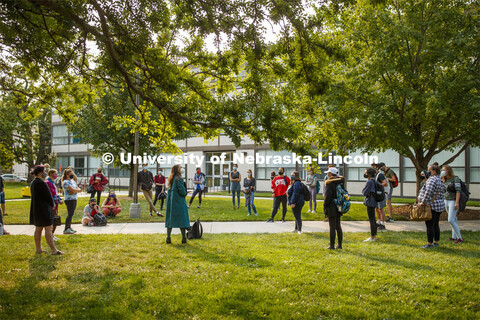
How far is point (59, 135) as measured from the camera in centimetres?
4612

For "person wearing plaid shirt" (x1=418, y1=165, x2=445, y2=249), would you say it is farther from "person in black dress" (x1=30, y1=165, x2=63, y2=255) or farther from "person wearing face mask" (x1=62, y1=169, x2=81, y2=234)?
"person wearing face mask" (x1=62, y1=169, x2=81, y2=234)

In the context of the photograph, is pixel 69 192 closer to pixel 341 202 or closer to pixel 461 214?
pixel 341 202

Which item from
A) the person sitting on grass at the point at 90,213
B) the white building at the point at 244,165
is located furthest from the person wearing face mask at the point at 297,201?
the white building at the point at 244,165

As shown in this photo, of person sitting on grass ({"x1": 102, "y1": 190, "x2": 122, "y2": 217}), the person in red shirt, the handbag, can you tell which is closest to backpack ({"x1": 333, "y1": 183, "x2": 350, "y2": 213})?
the handbag

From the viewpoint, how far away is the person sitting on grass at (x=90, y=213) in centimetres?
1162

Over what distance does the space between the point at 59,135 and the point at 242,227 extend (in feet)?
137

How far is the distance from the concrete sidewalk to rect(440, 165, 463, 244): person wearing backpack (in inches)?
81.9

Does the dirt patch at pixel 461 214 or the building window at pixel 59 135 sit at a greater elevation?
the building window at pixel 59 135

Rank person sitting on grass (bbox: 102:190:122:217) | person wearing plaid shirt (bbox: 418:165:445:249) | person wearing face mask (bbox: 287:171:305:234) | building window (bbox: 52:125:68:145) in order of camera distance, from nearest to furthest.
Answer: person wearing plaid shirt (bbox: 418:165:445:249) → person wearing face mask (bbox: 287:171:305:234) → person sitting on grass (bbox: 102:190:122:217) → building window (bbox: 52:125:68:145)

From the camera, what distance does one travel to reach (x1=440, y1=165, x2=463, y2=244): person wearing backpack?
872 cm

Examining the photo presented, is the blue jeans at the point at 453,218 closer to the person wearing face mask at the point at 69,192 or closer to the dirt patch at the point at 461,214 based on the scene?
the dirt patch at the point at 461,214

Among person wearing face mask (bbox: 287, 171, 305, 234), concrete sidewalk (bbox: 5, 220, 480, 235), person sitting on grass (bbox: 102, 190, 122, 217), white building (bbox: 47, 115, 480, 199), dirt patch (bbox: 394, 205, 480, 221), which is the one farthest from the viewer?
white building (bbox: 47, 115, 480, 199)

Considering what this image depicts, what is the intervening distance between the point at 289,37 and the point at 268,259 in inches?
166

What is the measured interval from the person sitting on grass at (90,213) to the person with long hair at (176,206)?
4.11 m
